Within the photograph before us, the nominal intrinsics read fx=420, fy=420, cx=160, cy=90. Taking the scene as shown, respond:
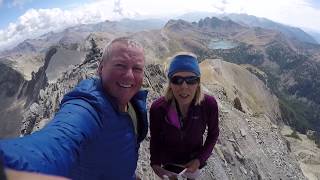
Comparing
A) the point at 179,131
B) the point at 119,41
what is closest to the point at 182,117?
the point at 179,131

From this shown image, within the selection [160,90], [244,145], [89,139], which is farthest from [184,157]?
[244,145]

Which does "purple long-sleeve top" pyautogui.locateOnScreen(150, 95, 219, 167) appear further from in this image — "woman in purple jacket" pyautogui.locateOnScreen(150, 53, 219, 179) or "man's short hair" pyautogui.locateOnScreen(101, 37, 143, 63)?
"man's short hair" pyautogui.locateOnScreen(101, 37, 143, 63)

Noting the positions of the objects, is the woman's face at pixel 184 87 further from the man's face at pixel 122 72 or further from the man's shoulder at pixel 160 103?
the man's face at pixel 122 72

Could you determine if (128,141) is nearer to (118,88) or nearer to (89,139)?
(118,88)

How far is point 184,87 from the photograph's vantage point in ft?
24.7

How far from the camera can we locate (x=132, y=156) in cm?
533

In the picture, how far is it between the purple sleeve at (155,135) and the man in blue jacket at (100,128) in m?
1.62

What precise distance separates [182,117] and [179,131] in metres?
0.26

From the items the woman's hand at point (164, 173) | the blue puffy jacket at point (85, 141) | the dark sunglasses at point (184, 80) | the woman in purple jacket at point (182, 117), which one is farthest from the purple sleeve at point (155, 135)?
the blue puffy jacket at point (85, 141)

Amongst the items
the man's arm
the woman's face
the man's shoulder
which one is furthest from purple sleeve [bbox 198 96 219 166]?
the man's arm

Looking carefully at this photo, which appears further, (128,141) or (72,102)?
(128,141)

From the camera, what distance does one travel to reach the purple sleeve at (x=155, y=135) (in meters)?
7.55

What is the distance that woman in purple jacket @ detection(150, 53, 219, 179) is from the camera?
7.52m

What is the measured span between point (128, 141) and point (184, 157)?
9.76ft
